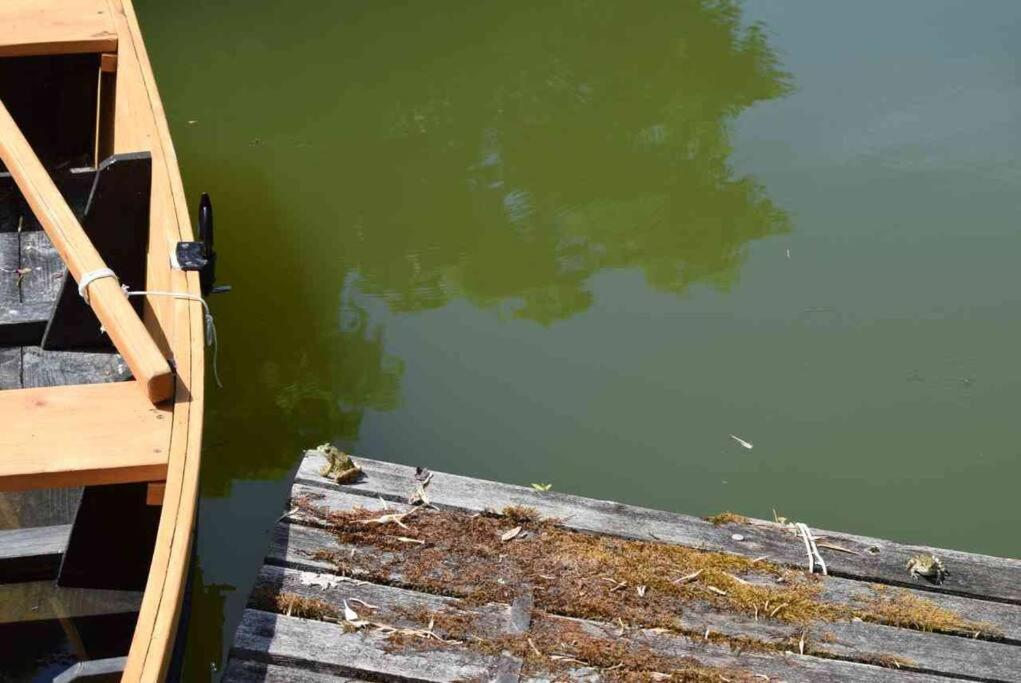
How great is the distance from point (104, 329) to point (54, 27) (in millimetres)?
2285

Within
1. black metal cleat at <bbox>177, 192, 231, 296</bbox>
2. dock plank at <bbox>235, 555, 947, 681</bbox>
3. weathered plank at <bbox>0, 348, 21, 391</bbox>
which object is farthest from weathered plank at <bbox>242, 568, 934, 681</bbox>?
weathered plank at <bbox>0, 348, 21, 391</bbox>

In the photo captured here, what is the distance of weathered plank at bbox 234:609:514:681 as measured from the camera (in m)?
2.92

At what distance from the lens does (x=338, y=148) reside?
6.19 meters

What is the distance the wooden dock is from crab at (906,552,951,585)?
0.01 meters

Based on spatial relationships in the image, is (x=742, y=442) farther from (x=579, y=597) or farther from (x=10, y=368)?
(x=10, y=368)

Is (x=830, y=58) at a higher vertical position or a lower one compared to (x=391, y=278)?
higher

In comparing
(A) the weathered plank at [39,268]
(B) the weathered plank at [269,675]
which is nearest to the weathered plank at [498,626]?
(B) the weathered plank at [269,675]

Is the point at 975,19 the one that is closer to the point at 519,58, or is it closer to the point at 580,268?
the point at 519,58

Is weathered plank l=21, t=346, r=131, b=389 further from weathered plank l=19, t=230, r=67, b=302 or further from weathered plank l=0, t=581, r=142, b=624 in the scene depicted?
weathered plank l=0, t=581, r=142, b=624

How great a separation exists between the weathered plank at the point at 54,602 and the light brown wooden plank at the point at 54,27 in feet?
7.64

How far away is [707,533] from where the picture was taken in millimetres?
3439

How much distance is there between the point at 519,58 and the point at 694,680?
480cm

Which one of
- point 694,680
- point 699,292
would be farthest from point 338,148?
point 694,680

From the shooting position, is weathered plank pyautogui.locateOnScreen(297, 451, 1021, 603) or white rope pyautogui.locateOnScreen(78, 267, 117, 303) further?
weathered plank pyautogui.locateOnScreen(297, 451, 1021, 603)
